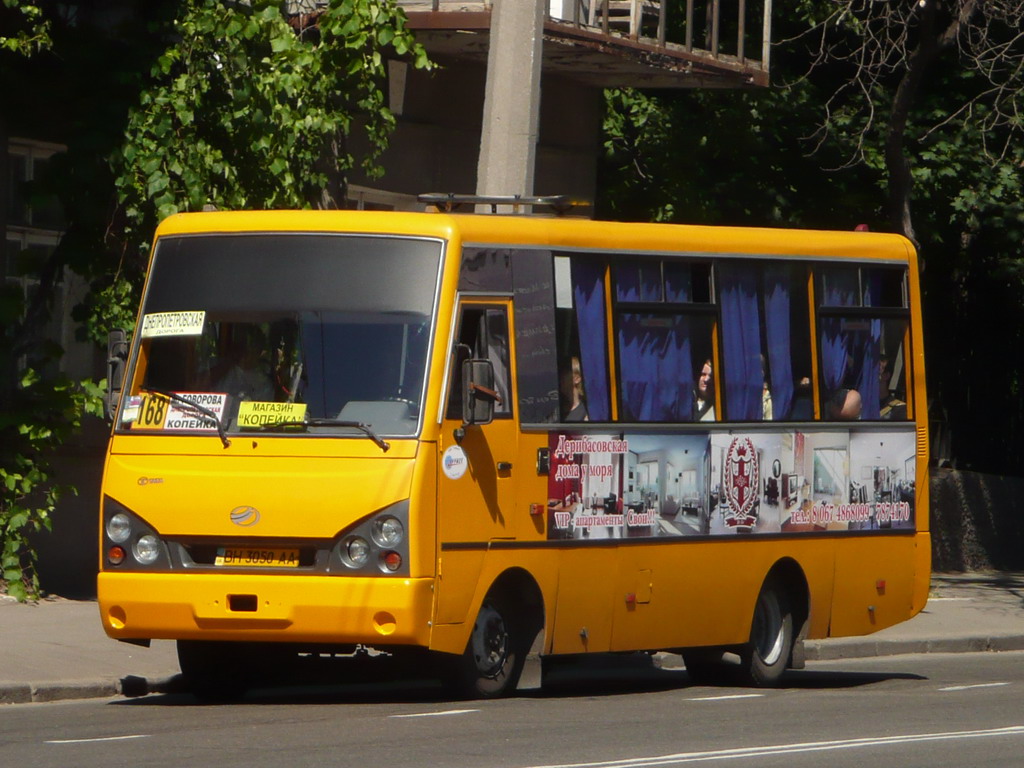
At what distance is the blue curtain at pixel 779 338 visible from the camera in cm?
1346

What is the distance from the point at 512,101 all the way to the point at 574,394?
320cm

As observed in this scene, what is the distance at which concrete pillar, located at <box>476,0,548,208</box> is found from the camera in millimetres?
14445

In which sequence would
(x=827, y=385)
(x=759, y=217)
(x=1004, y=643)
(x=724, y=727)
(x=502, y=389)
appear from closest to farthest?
(x=724, y=727)
(x=502, y=389)
(x=827, y=385)
(x=1004, y=643)
(x=759, y=217)

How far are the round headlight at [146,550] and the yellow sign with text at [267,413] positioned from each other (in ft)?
2.45

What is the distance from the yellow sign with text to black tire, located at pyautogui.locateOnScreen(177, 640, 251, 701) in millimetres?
1482

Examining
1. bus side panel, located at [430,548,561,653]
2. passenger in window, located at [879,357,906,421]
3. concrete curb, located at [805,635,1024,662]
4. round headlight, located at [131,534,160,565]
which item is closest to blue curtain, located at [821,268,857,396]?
passenger in window, located at [879,357,906,421]

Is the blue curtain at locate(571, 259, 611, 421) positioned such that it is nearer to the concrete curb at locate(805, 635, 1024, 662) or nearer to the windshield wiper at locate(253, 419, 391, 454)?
the windshield wiper at locate(253, 419, 391, 454)

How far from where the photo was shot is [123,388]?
11648 millimetres

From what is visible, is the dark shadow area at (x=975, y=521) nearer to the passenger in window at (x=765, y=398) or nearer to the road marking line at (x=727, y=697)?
the passenger in window at (x=765, y=398)

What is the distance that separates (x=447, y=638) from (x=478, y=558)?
1.73 feet

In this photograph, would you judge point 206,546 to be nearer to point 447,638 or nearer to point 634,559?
point 447,638

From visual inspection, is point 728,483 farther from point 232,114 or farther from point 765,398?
point 232,114

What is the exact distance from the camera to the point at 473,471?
11.3 metres

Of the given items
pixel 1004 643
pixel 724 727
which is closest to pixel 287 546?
pixel 724 727
